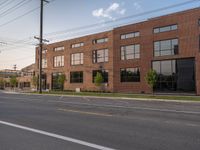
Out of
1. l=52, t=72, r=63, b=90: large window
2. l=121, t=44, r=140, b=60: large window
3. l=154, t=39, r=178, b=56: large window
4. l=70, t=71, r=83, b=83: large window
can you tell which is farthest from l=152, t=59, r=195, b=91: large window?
l=52, t=72, r=63, b=90: large window

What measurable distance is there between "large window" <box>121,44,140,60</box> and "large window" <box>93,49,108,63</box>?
4.53 meters

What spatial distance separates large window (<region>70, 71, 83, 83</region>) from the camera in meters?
53.6

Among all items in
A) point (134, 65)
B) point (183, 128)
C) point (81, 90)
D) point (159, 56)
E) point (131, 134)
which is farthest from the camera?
point (81, 90)

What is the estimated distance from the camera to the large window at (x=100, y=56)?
48.8m

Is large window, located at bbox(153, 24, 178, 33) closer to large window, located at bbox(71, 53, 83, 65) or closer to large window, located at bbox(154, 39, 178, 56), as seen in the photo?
large window, located at bbox(154, 39, 178, 56)

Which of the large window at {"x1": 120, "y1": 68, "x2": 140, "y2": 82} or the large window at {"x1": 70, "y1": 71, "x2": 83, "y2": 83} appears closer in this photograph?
the large window at {"x1": 120, "y1": 68, "x2": 140, "y2": 82}

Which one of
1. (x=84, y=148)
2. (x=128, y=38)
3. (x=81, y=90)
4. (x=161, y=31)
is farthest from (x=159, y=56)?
(x=84, y=148)

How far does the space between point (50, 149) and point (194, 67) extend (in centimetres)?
3381

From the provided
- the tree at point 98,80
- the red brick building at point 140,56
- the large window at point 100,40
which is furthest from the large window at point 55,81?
the tree at point 98,80

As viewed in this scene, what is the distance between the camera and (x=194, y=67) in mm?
35969

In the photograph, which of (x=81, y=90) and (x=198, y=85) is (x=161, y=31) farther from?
(x=81, y=90)

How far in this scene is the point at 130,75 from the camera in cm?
4338

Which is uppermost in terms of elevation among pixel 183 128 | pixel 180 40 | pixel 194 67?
pixel 180 40

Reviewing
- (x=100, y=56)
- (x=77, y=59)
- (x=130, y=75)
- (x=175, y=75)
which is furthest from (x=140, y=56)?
(x=77, y=59)
